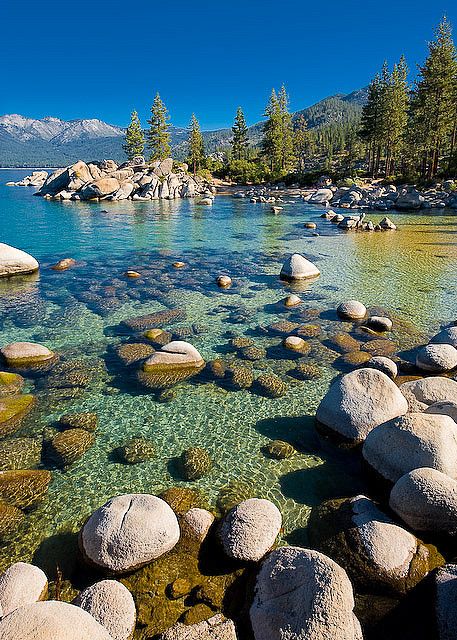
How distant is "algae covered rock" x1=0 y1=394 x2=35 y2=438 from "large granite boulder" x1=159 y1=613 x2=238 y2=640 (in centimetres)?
556

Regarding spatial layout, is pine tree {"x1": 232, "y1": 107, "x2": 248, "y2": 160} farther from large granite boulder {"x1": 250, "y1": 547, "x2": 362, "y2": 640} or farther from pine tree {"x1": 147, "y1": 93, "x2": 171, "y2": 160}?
A: large granite boulder {"x1": 250, "y1": 547, "x2": 362, "y2": 640}

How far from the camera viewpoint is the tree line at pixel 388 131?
55.5m

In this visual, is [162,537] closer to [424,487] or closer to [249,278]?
[424,487]

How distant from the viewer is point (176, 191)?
2808 inches

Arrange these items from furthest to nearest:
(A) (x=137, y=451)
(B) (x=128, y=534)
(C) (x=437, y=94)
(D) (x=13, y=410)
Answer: (C) (x=437, y=94)
(D) (x=13, y=410)
(A) (x=137, y=451)
(B) (x=128, y=534)

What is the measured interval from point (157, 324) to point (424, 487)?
10.1 metres

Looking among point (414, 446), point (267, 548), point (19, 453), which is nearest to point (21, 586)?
point (267, 548)

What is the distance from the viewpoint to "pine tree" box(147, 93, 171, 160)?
86.4 meters

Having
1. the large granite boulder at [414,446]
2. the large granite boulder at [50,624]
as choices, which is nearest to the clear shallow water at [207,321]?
the large granite boulder at [414,446]

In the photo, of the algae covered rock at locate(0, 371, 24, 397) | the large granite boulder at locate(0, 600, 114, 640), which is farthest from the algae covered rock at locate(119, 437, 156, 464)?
the algae covered rock at locate(0, 371, 24, 397)

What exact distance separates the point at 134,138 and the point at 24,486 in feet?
331

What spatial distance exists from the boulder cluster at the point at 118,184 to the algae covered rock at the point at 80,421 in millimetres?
59287

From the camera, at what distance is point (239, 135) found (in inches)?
4129

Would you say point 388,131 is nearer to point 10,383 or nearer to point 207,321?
point 207,321
